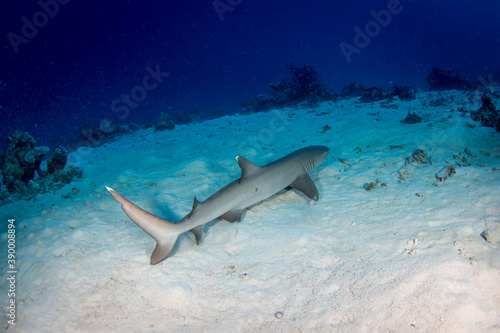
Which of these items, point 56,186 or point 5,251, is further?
point 56,186

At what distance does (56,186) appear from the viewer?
8352 millimetres

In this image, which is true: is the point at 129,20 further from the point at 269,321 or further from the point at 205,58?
the point at 269,321

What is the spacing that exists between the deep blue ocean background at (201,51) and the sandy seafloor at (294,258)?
27.6m

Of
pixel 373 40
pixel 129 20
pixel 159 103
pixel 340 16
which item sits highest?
pixel 129 20

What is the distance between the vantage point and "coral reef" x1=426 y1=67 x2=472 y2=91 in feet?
66.4

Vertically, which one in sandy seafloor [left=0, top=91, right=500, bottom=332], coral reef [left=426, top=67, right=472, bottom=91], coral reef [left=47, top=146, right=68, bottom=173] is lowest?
coral reef [left=426, top=67, right=472, bottom=91]

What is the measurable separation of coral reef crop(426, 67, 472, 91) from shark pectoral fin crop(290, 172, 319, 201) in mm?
24015

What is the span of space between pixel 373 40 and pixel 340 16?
44.4 meters

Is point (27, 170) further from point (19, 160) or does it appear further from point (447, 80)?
point (447, 80)

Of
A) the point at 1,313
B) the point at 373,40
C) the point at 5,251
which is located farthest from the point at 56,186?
the point at 373,40

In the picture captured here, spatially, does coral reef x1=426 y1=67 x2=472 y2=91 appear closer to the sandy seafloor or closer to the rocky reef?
the sandy seafloor

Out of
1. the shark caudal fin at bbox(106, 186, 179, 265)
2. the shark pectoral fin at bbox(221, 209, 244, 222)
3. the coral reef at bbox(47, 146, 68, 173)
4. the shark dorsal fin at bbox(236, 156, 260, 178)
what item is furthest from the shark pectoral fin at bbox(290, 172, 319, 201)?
the coral reef at bbox(47, 146, 68, 173)

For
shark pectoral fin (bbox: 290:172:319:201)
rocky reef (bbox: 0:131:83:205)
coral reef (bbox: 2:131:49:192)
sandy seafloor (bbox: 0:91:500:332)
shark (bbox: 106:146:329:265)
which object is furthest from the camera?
coral reef (bbox: 2:131:49:192)

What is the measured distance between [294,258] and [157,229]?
7.44 feet
